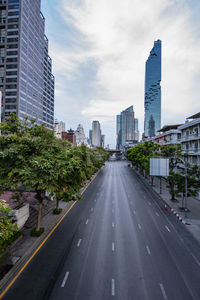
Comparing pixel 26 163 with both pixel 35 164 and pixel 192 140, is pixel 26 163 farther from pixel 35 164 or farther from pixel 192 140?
pixel 192 140

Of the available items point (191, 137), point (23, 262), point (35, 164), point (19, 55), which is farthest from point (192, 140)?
point (19, 55)

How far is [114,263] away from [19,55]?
84.3m

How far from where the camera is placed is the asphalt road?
9.33m

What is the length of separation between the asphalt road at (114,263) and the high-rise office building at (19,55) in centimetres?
6612

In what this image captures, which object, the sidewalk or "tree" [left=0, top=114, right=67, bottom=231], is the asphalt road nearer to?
the sidewalk

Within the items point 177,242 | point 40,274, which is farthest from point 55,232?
point 177,242

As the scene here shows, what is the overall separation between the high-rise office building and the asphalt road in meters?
66.1

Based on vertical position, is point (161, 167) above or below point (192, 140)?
below

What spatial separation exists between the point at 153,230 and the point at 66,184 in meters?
11.2

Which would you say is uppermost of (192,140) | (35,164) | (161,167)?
(192,140)

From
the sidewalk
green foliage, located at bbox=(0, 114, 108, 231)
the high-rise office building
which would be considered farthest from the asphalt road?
the high-rise office building

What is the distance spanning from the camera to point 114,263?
38.7 ft

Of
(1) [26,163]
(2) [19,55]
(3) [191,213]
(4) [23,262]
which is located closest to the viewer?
(4) [23,262]

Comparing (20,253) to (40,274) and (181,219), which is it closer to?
(40,274)
